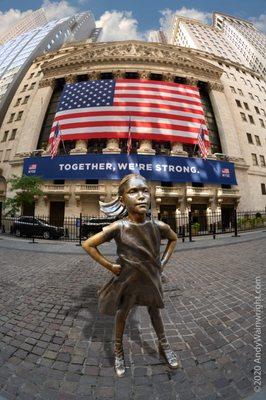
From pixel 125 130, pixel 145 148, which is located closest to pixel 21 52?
pixel 125 130

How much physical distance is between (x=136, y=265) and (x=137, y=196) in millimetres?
614

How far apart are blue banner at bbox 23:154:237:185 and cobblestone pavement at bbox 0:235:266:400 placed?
17.1 meters

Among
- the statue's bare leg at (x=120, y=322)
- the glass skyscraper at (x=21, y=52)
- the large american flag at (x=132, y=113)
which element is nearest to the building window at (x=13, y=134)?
the glass skyscraper at (x=21, y=52)

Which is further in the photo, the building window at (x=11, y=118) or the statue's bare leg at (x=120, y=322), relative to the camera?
the building window at (x=11, y=118)

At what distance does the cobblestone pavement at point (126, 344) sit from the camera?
5.74 feet

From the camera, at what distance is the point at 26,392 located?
171cm

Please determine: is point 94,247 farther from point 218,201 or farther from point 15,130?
point 15,130

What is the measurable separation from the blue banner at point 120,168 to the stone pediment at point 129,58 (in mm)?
15317

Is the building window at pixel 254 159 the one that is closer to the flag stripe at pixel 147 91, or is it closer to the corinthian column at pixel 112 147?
the flag stripe at pixel 147 91

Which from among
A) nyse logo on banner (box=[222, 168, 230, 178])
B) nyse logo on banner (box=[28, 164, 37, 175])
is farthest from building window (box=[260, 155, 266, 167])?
nyse logo on banner (box=[28, 164, 37, 175])

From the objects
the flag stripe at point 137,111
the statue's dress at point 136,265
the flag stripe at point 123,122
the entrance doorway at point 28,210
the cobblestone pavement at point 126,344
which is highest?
the flag stripe at point 137,111

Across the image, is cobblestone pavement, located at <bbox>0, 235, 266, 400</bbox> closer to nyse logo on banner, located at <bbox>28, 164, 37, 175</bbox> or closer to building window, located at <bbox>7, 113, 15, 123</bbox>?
nyse logo on banner, located at <bbox>28, 164, 37, 175</bbox>

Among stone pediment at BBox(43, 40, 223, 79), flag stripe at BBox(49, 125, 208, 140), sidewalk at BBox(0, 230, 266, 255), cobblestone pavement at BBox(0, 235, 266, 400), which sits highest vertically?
stone pediment at BBox(43, 40, 223, 79)

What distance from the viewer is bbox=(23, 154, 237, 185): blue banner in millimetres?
20875
